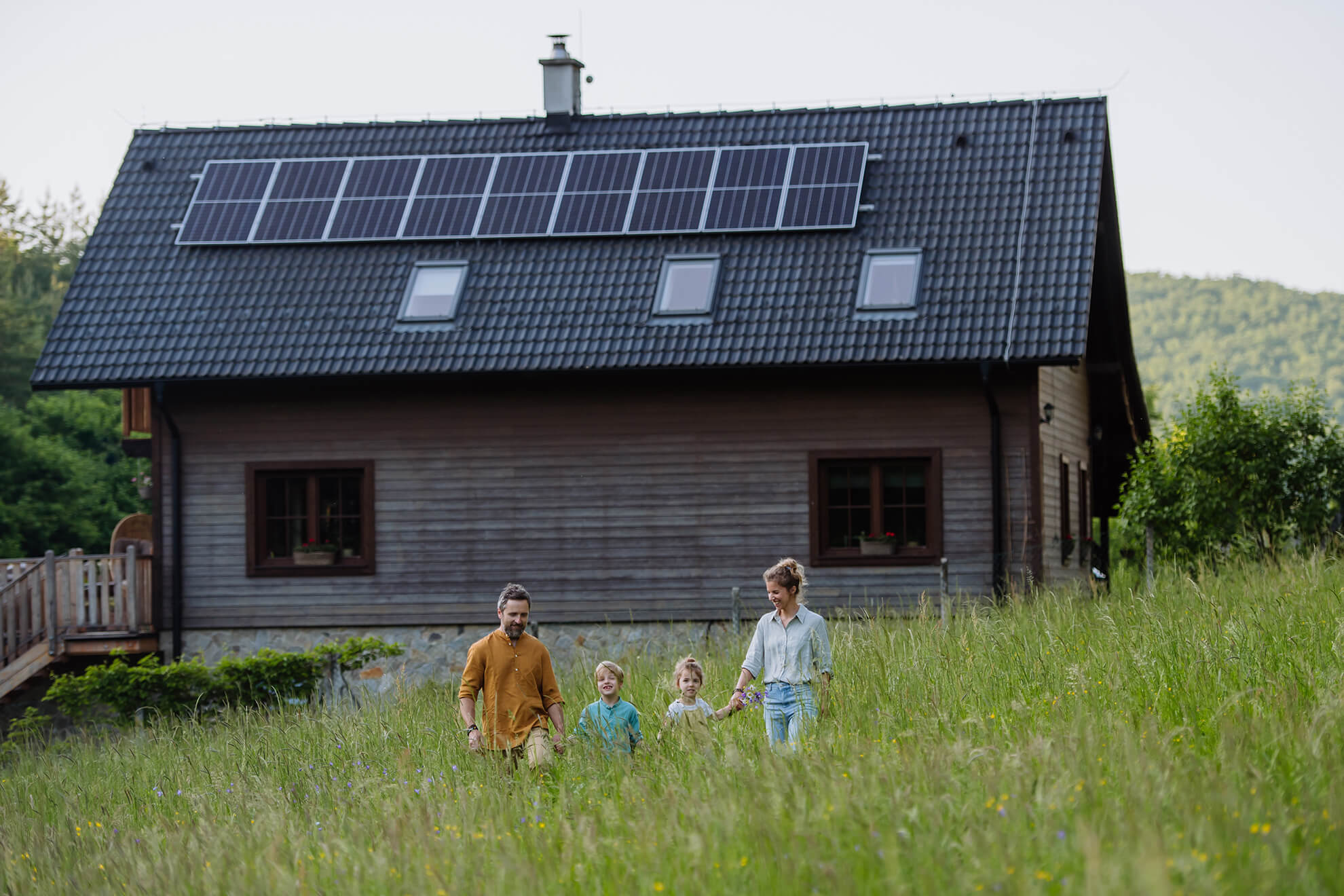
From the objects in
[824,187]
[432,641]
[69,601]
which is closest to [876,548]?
[824,187]

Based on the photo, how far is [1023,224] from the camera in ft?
Result: 59.4

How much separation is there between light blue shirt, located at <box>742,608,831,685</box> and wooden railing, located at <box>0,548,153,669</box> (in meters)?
12.1

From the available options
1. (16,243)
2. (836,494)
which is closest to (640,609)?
(836,494)

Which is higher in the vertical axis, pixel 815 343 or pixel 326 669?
pixel 815 343

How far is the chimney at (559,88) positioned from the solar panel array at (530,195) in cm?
105

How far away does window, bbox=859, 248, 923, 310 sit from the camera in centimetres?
1750

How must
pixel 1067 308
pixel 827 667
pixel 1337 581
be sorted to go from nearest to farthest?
pixel 827 667 < pixel 1337 581 < pixel 1067 308

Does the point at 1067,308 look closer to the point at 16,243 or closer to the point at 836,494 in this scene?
the point at 836,494

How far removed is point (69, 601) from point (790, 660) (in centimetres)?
1288

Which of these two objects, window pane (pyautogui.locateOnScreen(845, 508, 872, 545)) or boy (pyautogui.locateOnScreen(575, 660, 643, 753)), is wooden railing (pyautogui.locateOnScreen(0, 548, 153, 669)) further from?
boy (pyautogui.locateOnScreen(575, 660, 643, 753))

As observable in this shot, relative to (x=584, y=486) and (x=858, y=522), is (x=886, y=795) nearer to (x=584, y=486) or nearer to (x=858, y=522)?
(x=858, y=522)

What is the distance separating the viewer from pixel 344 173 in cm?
2030

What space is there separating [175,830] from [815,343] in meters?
10.7

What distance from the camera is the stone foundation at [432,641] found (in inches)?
699
